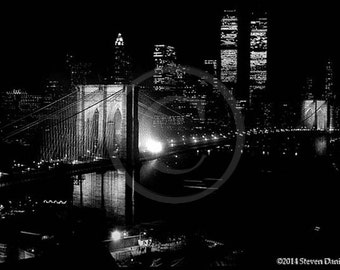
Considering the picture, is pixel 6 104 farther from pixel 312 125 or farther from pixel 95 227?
pixel 312 125

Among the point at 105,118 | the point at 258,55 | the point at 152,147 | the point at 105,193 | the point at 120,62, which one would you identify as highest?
the point at 258,55

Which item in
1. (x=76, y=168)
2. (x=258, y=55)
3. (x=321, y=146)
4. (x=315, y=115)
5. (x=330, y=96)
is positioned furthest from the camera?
(x=258, y=55)

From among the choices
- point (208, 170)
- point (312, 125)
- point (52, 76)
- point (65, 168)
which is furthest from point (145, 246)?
point (312, 125)

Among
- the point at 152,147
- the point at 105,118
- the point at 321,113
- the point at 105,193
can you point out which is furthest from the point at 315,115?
the point at 105,193

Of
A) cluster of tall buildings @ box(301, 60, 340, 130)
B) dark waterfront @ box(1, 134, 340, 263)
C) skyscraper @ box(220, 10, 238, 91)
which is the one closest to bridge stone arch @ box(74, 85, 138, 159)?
dark waterfront @ box(1, 134, 340, 263)

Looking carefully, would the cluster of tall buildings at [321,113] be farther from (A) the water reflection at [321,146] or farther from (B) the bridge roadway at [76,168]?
(B) the bridge roadway at [76,168]

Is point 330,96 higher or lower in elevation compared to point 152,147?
higher

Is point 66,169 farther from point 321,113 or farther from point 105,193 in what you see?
point 321,113
